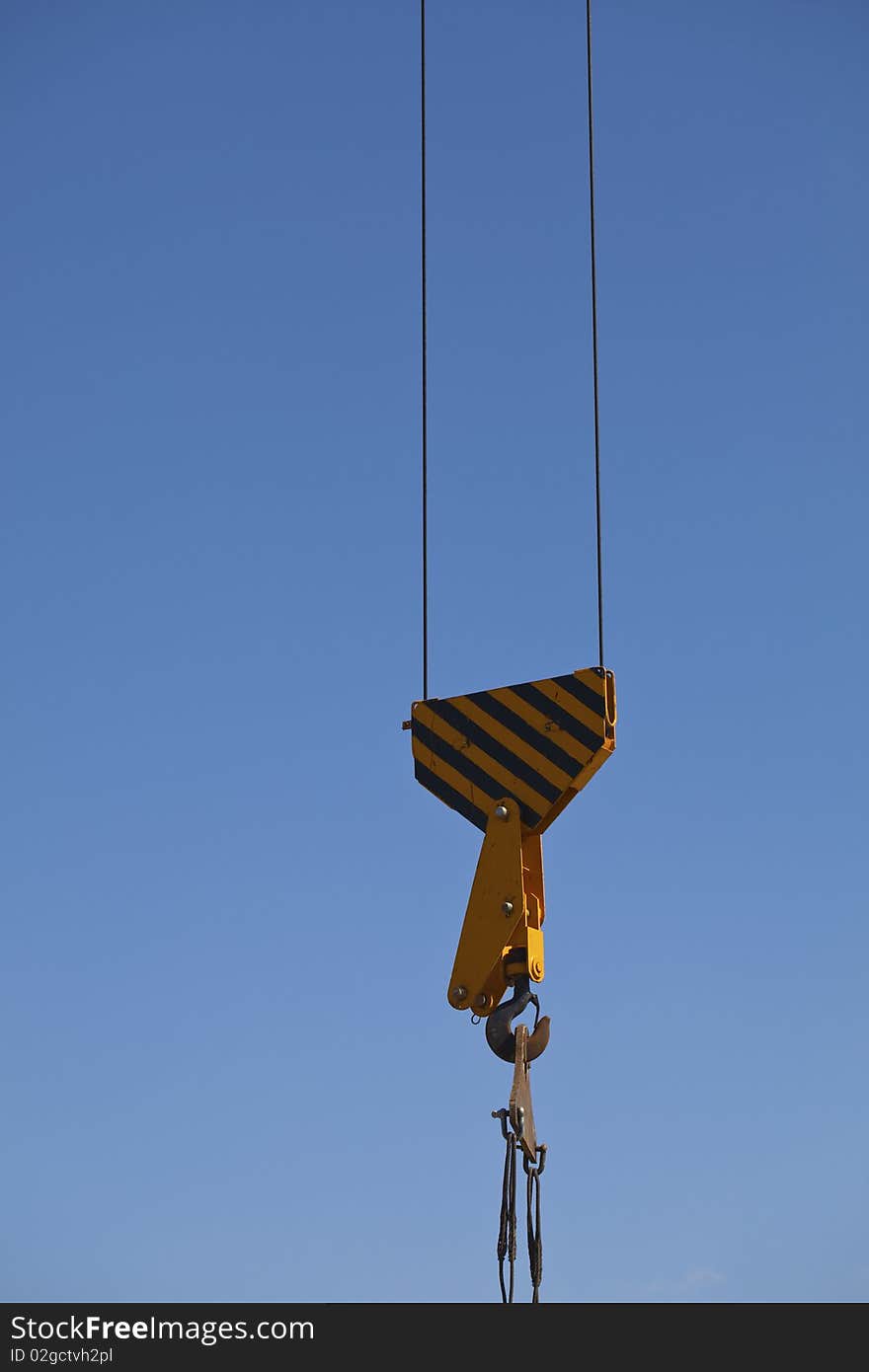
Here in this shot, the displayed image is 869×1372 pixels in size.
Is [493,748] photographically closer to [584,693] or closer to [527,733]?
[527,733]

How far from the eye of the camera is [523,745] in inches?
267

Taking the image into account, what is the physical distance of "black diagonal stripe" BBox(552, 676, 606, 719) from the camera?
6719 millimetres

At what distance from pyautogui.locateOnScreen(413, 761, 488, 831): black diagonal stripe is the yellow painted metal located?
0.17 meters

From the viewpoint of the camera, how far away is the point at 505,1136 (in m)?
6.19

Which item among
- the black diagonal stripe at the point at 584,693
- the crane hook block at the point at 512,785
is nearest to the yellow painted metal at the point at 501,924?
the crane hook block at the point at 512,785

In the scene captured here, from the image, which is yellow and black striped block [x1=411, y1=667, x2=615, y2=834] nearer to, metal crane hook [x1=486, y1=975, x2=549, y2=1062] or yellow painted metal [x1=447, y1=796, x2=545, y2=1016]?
yellow painted metal [x1=447, y1=796, x2=545, y2=1016]

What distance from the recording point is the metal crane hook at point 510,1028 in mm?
6449

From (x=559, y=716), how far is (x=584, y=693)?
132mm

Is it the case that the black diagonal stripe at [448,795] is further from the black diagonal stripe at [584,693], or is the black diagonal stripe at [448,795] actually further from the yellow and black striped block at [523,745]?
the black diagonal stripe at [584,693]

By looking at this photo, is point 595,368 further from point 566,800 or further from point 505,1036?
point 505,1036
